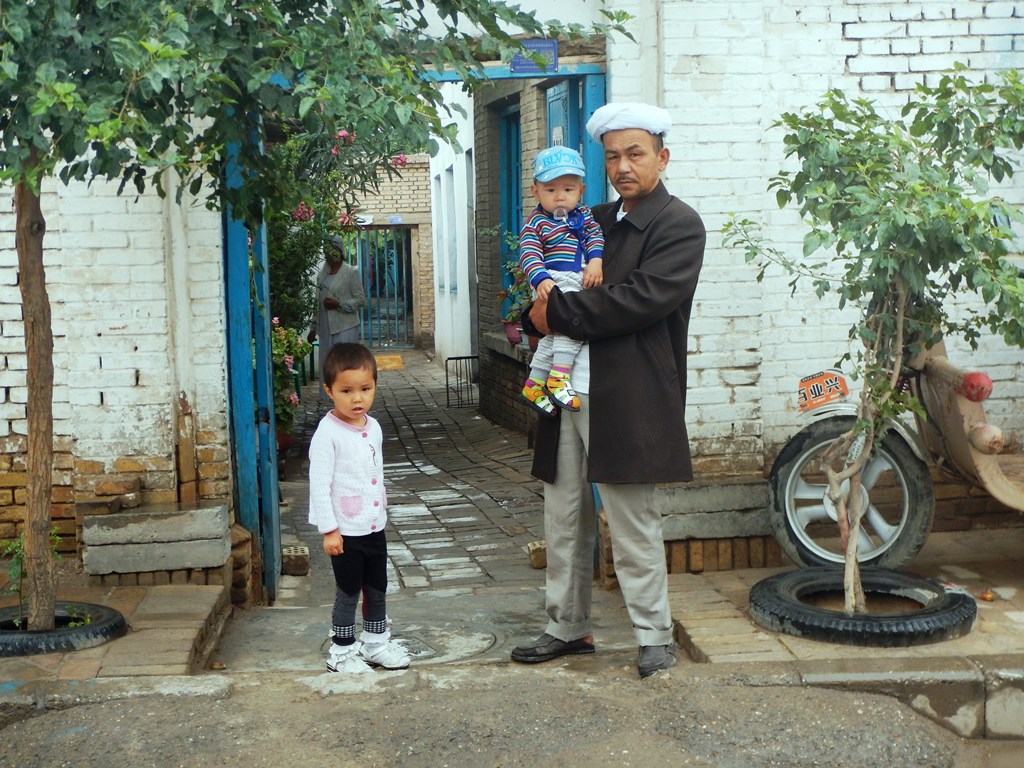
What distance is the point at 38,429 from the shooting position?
187 inches

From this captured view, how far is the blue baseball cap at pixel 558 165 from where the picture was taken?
4.48 meters

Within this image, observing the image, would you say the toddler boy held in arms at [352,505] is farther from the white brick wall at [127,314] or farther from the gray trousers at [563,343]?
the white brick wall at [127,314]

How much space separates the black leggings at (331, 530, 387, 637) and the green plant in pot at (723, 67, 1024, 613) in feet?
5.75

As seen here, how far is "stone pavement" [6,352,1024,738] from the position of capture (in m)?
4.41

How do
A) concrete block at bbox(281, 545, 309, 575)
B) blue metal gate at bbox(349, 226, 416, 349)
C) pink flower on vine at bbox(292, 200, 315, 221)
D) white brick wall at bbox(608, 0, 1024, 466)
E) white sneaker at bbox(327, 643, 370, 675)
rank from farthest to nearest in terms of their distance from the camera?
1. blue metal gate at bbox(349, 226, 416, 349)
2. pink flower on vine at bbox(292, 200, 315, 221)
3. concrete block at bbox(281, 545, 309, 575)
4. white brick wall at bbox(608, 0, 1024, 466)
5. white sneaker at bbox(327, 643, 370, 675)

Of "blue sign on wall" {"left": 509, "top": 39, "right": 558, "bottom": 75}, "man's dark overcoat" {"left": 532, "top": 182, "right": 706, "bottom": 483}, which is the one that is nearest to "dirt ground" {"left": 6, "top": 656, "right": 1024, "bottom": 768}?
"man's dark overcoat" {"left": 532, "top": 182, "right": 706, "bottom": 483}

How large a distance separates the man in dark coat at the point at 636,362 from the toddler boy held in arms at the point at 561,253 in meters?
0.06

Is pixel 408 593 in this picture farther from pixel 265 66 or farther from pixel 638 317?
pixel 265 66

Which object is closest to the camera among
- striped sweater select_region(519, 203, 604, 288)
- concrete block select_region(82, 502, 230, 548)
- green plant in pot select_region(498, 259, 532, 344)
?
striped sweater select_region(519, 203, 604, 288)

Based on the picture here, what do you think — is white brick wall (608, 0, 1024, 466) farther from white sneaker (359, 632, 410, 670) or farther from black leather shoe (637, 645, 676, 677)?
white sneaker (359, 632, 410, 670)

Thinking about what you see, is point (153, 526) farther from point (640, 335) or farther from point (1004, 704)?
point (1004, 704)

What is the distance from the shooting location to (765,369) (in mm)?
6070

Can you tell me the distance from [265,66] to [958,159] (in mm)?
2590

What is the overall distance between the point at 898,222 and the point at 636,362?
1003mm
